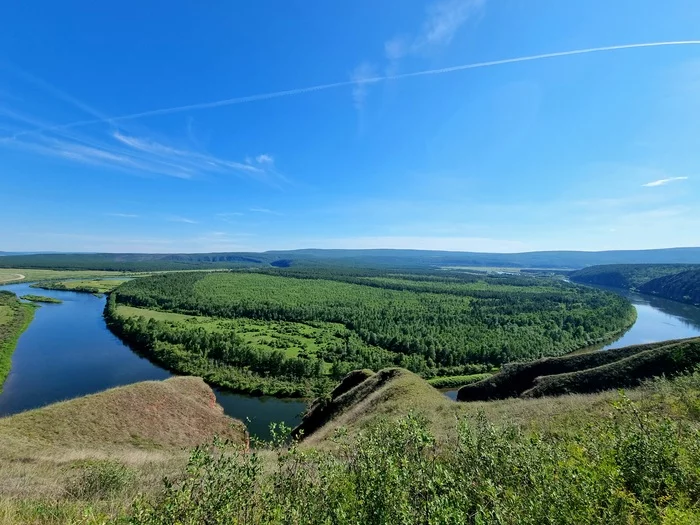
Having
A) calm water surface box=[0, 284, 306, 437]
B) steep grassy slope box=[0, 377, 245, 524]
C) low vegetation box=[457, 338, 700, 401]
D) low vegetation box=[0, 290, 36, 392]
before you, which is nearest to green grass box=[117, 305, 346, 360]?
calm water surface box=[0, 284, 306, 437]

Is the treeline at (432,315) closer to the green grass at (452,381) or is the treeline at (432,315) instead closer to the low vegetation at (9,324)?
the green grass at (452,381)

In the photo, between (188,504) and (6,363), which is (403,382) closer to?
(188,504)

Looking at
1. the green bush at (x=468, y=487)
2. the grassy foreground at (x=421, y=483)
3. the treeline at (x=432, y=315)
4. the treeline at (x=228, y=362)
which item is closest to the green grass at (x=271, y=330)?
the treeline at (x=432, y=315)

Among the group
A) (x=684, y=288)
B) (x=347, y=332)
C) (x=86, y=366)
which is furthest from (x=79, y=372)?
(x=684, y=288)

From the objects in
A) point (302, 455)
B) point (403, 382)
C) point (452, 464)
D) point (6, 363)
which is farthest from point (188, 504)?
point (6, 363)

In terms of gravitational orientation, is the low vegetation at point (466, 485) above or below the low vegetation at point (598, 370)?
above

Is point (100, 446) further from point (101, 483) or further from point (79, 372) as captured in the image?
point (79, 372)
